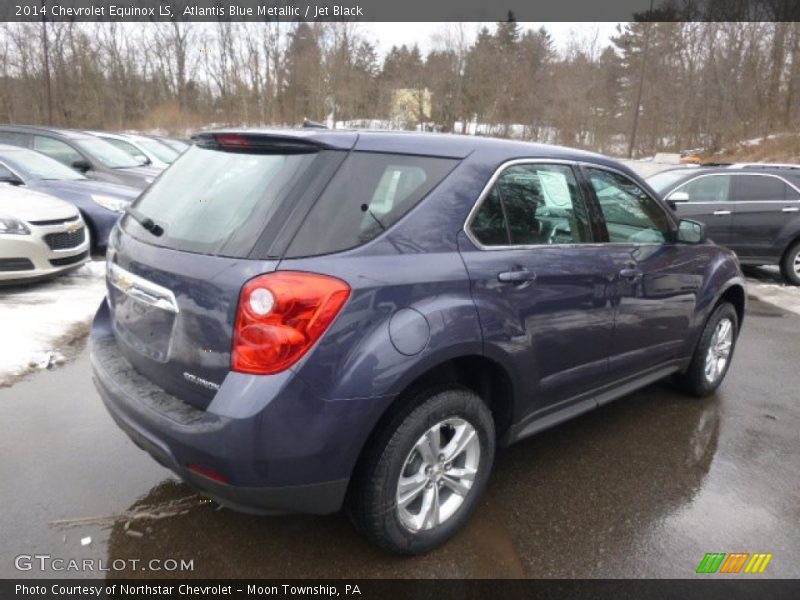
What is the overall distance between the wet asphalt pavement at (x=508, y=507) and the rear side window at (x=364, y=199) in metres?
1.36

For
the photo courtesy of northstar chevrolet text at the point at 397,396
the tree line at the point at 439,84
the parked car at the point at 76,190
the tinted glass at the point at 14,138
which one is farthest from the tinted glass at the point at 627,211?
the tree line at the point at 439,84

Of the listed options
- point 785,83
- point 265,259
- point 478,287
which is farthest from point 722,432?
point 785,83

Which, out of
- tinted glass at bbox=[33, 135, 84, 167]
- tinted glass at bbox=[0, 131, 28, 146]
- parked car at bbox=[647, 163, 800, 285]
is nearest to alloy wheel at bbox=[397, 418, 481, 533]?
parked car at bbox=[647, 163, 800, 285]

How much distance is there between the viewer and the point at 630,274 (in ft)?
10.8

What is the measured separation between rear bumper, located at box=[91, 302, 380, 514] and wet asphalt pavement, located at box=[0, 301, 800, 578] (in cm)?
50

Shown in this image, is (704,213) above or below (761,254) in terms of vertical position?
above

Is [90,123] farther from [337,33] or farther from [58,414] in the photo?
[58,414]

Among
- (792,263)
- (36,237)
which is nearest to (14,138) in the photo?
(36,237)

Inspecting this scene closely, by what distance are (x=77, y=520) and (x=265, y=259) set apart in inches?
62.9

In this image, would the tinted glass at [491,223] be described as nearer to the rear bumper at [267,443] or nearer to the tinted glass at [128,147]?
the rear bumper at [267,443]

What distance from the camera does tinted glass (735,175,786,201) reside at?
887 centimetres

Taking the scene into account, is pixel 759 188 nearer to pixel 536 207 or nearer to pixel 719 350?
pixel 719 350

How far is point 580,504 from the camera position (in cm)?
298

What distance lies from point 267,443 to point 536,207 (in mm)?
1713
